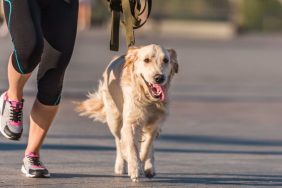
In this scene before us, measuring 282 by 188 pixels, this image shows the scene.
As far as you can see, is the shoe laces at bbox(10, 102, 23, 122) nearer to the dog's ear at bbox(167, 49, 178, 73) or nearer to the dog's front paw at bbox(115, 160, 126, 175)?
the dog's front paw at bbox(115, 160, 126, 175)

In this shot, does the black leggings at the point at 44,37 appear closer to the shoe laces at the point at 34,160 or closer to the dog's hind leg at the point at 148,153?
the shoe laces at the point at 34,160

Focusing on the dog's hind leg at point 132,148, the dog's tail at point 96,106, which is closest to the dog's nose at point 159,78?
the dog's hind leg at point 132,148

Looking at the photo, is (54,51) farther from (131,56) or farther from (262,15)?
(262,15)

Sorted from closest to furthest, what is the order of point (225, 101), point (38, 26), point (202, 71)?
point (38, 26) → point (225, 101) → point (202, 71)

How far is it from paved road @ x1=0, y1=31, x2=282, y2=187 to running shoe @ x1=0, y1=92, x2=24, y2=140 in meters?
0.34

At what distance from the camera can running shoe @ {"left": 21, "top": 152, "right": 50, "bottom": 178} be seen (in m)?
7.57

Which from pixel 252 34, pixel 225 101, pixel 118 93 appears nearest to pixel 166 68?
pixel 118 93

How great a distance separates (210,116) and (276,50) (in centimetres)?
2074

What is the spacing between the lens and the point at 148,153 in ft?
26.1

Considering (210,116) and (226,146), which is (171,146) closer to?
(226,146)

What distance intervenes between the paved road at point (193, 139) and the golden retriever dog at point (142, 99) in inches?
8.2

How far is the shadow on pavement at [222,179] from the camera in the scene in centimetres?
773

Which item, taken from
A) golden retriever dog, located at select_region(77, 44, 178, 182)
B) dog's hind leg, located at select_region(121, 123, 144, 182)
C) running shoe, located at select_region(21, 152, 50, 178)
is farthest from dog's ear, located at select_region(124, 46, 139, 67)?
running shoe, located at select_region(21, 152, 50, 178)

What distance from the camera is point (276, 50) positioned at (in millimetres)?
34625
